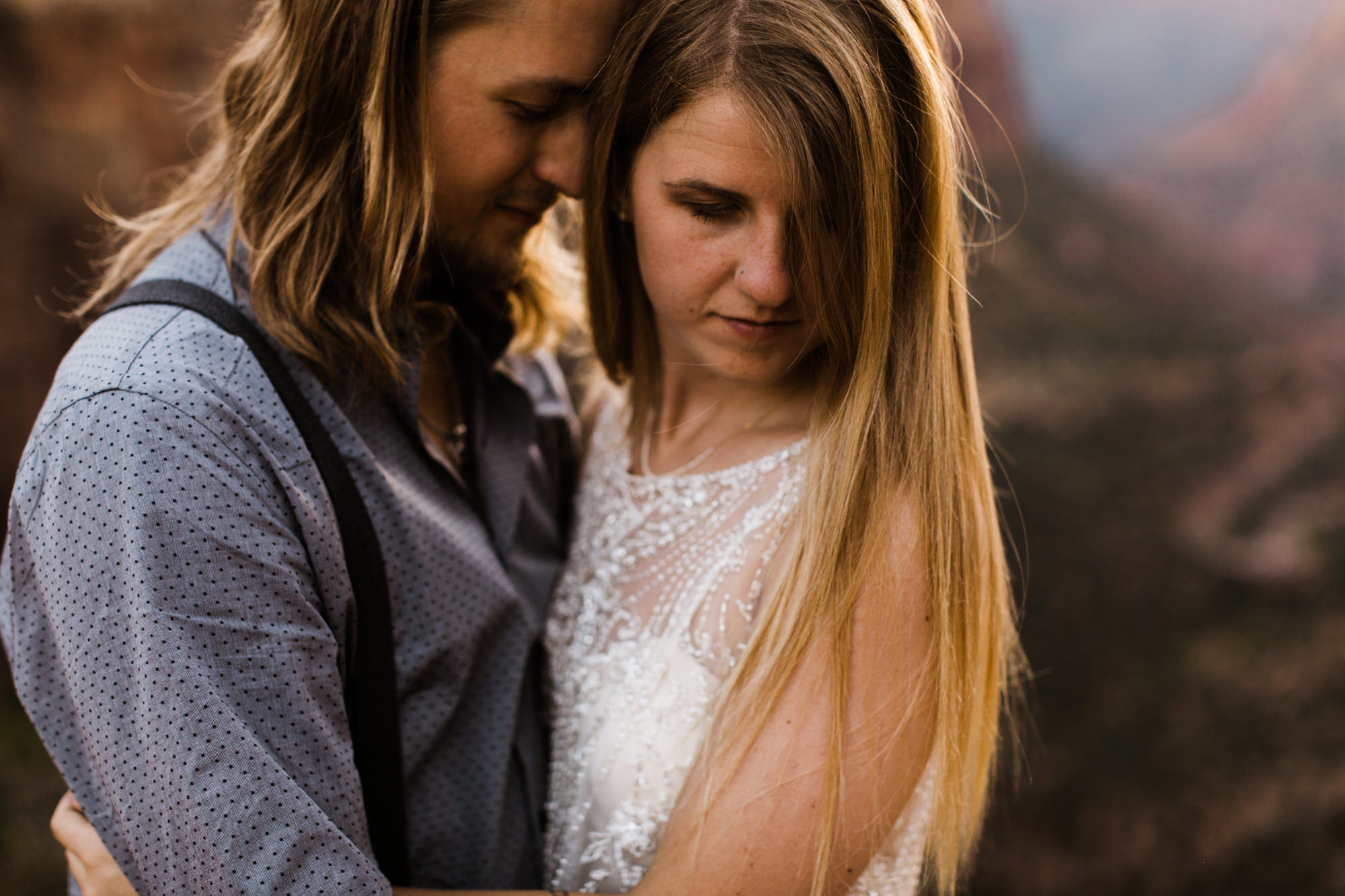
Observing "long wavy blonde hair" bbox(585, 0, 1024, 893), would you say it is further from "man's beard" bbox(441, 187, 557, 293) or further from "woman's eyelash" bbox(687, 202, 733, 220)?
"man's beard" bbox(441, 187, 557, 293)

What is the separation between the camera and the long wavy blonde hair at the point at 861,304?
1.21m

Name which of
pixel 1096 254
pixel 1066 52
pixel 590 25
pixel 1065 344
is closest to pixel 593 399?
pixel 590 25

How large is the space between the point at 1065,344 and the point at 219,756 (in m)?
3.90

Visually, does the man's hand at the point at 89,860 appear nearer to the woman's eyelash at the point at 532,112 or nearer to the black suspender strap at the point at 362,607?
the black suspender strap at the point at 362,607

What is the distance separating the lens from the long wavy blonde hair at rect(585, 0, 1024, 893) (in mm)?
1207

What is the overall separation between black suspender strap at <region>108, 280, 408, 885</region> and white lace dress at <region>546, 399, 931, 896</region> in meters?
0.30

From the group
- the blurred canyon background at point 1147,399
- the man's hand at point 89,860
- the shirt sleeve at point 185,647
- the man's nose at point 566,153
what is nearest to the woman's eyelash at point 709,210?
the man's nose at point 566,153

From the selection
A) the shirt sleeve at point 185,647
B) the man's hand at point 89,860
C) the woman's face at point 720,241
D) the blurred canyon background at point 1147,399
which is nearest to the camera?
the shirt sleeve at point 185,647

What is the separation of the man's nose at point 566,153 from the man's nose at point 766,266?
376 millimetres

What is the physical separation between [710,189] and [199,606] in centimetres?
84

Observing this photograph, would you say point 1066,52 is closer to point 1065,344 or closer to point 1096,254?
point 1096,254

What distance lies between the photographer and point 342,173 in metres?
1.33

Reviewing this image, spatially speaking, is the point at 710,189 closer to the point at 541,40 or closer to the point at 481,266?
the point at 541,40

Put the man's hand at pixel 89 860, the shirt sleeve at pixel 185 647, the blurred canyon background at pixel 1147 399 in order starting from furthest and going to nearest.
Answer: the blurred canyon background at pixel 1147 399
the man's hand at pixel 89 860
the shirt sleeve at pixel 185 647
